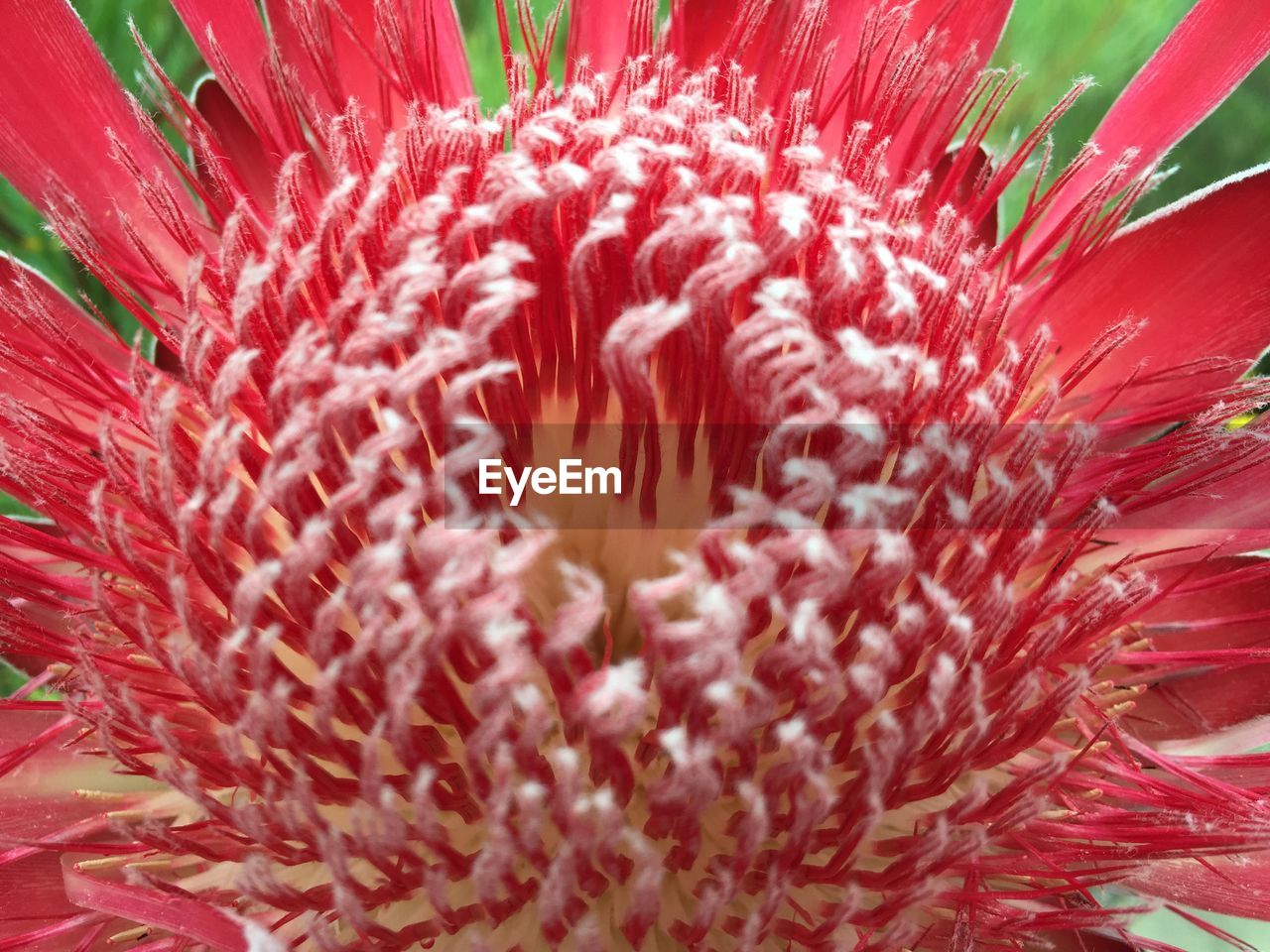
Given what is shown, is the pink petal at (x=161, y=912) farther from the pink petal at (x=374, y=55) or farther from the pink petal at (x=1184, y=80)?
the pink petal at (x=1184, y=80)

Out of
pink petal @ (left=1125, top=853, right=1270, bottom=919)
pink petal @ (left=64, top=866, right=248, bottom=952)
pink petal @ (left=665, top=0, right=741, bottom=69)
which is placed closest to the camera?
pink petal @ (left=64, top=866, right=248, bottom=952)

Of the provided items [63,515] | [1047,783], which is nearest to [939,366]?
[1047,783]

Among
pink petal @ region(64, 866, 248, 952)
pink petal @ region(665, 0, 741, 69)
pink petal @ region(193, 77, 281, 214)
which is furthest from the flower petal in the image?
pink petal @ region(665, 0, 741, 69)

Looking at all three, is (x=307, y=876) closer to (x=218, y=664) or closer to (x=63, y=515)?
(x=218, y=664)

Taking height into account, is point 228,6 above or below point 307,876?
above

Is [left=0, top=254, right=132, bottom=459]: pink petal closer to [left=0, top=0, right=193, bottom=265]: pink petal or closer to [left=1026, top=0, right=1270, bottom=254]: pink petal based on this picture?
[left=0, top=0, right=193, bottom=265]: pink petal

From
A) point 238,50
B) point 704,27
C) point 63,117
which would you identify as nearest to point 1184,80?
point 704,27

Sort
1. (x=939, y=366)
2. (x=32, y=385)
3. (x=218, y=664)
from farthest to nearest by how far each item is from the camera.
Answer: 1. (x=32, y=385)
2. (x=939, y=366)
3. (x=218, y=664)

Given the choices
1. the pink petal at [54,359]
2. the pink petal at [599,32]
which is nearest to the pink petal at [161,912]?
the pink petal at [54,359]
